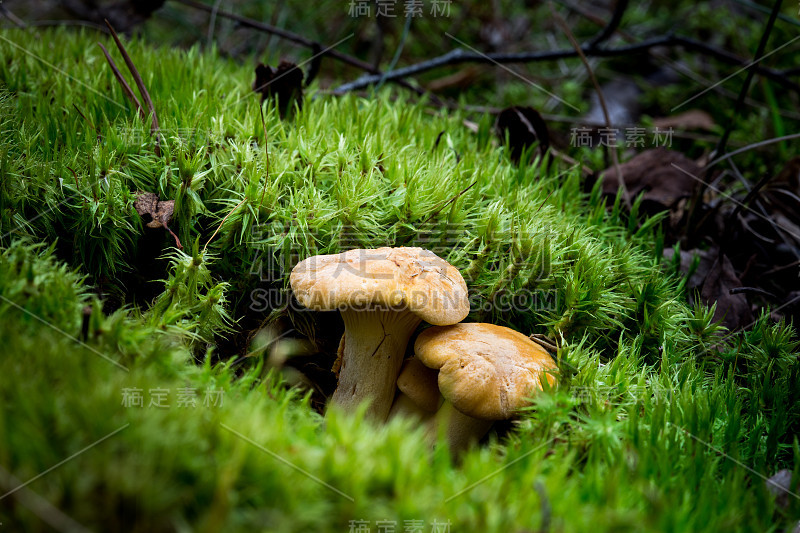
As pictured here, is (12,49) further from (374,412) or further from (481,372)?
(481,372)

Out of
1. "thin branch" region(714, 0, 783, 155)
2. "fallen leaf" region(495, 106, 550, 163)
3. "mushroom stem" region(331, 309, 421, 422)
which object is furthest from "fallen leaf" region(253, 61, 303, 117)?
"thin branch" region(714, 0, 783, 155)

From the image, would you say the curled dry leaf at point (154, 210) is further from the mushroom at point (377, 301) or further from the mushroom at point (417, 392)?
the mushroom at point (417, 392)

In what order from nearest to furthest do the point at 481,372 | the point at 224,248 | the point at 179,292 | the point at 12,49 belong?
1. the point at 481,372
2. the point at 179,292
3. the point at 224,248
4. the point at 12,49

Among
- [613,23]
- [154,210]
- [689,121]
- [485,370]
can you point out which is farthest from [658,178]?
[154,210]

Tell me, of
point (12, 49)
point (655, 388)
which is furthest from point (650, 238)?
point (12, 49)

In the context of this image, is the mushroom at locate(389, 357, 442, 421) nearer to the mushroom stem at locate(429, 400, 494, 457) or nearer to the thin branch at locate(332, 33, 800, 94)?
the mushroom stem at locate(429, 400, 494, 457)

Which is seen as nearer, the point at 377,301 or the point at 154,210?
the point at 377,301

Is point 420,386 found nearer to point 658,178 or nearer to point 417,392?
point 417,392
